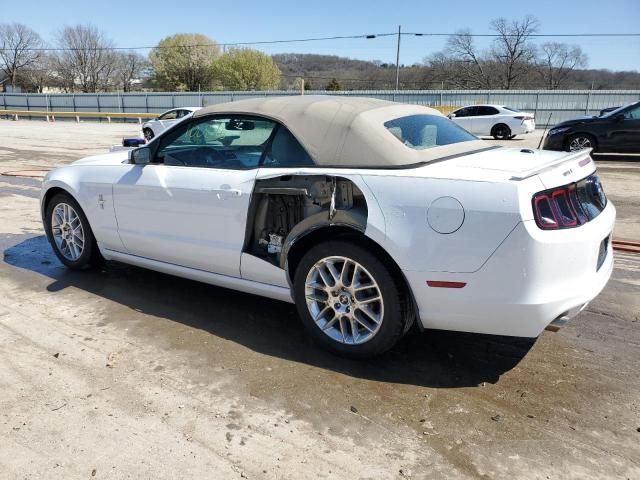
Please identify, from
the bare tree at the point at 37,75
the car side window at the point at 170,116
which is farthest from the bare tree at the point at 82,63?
the car side window at the point at 170,116

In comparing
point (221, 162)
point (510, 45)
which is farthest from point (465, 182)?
point (510, 45)

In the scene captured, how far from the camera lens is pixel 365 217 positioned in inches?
125

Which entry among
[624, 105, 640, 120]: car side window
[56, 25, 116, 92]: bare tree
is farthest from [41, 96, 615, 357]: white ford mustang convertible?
[56, 25, 116, 92]: bare tree

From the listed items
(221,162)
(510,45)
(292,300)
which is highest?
(510,45)

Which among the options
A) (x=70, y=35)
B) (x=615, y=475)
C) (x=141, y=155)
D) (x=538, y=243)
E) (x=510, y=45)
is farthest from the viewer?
(x=70, y=35)

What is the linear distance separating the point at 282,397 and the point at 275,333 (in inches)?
33.9

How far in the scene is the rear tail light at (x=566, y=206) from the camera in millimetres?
2812

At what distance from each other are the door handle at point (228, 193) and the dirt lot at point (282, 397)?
3.18 feet

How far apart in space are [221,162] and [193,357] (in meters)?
1.45

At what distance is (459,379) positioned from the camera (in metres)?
3.21

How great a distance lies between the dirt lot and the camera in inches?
97.8

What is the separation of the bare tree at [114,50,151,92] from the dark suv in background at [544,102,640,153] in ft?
285

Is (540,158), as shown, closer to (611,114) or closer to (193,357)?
(193,357)

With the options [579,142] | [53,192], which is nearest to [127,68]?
[579,142]
